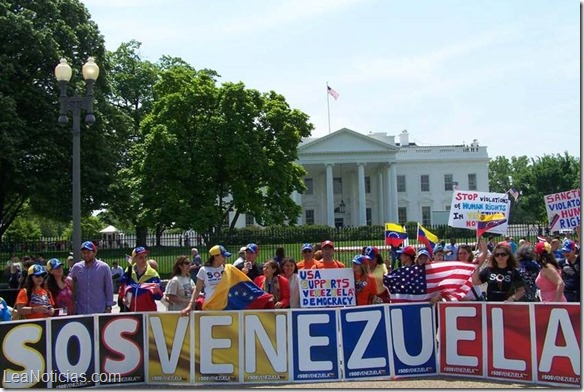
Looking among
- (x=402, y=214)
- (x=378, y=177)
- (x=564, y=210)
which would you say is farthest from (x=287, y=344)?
(x=402, y=214)

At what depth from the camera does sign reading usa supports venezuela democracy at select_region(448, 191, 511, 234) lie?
41.5 ft

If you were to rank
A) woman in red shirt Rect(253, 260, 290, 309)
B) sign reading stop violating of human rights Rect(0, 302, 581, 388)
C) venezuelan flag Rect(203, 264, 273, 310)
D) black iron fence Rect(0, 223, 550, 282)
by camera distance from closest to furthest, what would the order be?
sign reading stop violating of human rights Rect(0, 302, 581, 388), venezuelan flag Rect(203, 264, 273, 310), woman in red shirt Rect(253, 260, 290, 309), black iron fence Rect(0, 223, 550, 282)

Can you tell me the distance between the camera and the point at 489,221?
11.9 m

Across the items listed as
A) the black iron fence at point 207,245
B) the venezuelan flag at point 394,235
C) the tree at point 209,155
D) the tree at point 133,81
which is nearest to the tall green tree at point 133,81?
the tree at point 133,81

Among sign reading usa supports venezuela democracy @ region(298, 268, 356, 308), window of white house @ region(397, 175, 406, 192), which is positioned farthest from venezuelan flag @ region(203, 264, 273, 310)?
window of white house @ region(397, 175, 406, 192)

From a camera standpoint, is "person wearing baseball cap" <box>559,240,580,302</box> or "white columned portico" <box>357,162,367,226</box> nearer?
"person wearing baseball cap" <box>559,240,580,302</box>

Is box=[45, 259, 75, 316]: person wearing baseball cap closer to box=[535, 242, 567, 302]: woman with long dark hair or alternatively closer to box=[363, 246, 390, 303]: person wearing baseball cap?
box=[363, 246, 390, 303]: person wearing baseball cap

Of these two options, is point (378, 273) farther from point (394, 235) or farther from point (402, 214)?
point (402, 214)

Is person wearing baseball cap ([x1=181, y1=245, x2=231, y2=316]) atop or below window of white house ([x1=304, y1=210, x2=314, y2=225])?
below

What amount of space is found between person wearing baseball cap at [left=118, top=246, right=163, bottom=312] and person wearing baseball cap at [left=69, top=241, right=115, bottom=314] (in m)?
0.31

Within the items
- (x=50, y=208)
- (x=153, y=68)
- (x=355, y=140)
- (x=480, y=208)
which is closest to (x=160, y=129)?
(x=50, y=208)

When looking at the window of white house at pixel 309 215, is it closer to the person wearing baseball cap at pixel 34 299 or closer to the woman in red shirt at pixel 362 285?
the woman in red shirt at pixel 362 285

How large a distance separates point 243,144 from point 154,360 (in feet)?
102

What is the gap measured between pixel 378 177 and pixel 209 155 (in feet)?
152
